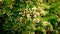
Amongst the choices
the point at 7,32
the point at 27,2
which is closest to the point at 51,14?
the point at 27,2

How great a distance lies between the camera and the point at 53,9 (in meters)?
4.81

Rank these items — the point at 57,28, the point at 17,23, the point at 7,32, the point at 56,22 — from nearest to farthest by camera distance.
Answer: the point at 17,23, the point at 7,32, the point at 56,22, the point at 57,28

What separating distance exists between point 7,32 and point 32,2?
3.02ft

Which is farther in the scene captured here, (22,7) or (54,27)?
(54,27)

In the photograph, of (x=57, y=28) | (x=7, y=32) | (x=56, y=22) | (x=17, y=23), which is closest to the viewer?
(x=17, y=23)

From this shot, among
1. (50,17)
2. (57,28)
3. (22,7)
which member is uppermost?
(22,7)

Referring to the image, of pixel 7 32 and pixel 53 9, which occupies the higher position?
pixel 53 9

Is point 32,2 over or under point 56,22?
over

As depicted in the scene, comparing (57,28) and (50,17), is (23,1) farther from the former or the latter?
(57,28)

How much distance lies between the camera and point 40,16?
4.30 metres

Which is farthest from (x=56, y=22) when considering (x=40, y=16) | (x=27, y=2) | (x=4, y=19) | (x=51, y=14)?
(x=4, y=19)

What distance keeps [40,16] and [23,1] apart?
517 mm

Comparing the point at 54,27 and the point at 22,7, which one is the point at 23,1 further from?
the point at 54,27

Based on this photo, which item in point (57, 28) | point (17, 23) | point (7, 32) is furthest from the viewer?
point (57, 28)
